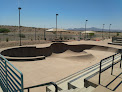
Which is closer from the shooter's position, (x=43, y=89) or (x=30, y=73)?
(x=43, y=89)

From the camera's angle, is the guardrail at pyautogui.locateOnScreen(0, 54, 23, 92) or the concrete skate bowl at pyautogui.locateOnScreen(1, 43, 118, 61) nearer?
the guardrail at pyautogui.locateOnScreen(0, 54, 23, 92)

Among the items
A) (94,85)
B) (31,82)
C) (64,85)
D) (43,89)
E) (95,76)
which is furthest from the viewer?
(31,82)

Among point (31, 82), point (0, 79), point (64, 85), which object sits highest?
point (0, 79)

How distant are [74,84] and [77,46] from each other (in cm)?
1437

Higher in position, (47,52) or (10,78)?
(10,78)

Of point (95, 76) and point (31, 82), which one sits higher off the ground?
point (95, 76)

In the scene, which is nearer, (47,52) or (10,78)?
(10,78)

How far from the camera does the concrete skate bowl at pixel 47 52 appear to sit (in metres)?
12.0

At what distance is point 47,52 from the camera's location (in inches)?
608

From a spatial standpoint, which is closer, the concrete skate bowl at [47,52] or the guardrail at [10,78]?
the guardrail at [10,78]

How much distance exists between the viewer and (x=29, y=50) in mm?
14781

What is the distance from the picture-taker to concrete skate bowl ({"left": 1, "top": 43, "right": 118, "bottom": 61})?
472 inches

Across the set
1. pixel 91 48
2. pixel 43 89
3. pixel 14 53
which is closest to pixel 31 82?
pixel 43 89

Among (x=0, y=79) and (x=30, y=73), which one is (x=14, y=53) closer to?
(x=30, y=73)
